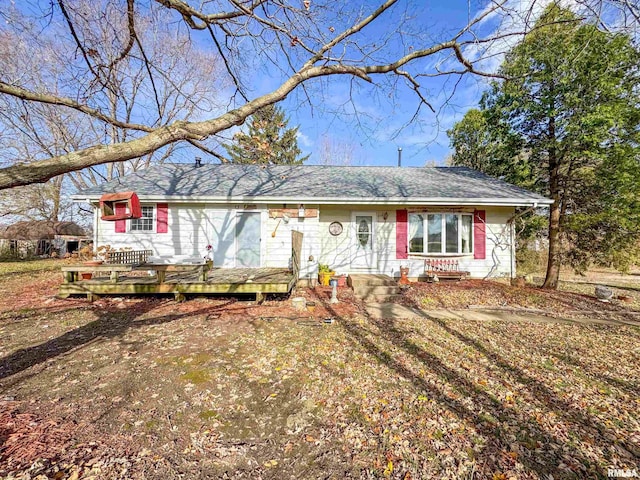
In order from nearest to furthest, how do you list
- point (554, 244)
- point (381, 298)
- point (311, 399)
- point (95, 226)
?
point (311, 399), point (381, 298), point (95, 226), point (554, 244)

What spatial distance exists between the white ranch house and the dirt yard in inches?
167

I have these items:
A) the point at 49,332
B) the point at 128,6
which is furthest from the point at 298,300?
the point at 128,6

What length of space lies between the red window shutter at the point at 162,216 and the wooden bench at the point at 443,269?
920 centimetres

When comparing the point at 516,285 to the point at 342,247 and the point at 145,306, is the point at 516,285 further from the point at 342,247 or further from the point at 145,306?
the point at 145,306

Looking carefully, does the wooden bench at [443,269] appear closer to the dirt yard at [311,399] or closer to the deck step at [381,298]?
the deck step at [381,298]

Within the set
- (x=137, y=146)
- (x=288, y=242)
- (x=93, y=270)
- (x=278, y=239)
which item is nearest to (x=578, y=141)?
(x=288, y=242)

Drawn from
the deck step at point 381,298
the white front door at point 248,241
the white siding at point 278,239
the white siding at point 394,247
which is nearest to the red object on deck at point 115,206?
the white siding at point 278,239

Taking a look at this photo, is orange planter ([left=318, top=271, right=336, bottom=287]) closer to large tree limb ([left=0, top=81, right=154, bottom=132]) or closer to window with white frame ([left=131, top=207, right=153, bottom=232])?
window with white frame ([left=131, top=207, right=153, bottom=232])

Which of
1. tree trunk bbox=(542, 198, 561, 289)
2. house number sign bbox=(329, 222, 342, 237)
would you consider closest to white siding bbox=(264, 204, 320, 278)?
house number sign bbox=(329, 222, 342, 237)

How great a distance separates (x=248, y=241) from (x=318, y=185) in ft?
10.9

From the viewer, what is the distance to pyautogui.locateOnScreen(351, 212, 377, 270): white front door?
10.3 metres

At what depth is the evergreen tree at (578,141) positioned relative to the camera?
824 cm

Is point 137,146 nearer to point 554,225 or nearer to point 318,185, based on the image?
point 318,185

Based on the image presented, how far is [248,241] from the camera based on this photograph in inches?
385
